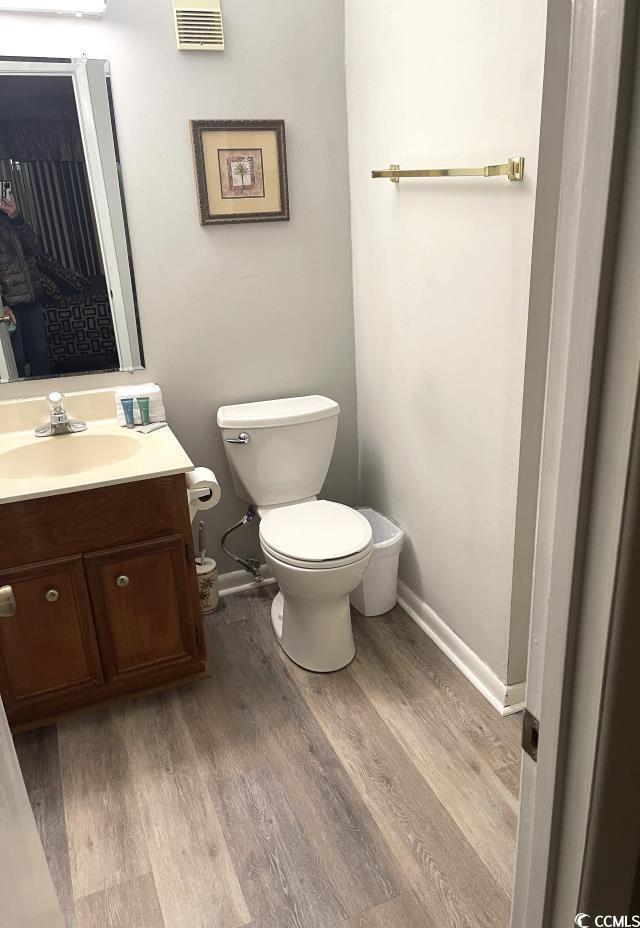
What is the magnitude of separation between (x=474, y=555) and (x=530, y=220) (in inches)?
38.9

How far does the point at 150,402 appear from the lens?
91.2 inches

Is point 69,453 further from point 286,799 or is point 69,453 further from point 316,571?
point 286,799

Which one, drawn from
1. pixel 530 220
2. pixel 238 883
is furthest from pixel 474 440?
pixel 238 883

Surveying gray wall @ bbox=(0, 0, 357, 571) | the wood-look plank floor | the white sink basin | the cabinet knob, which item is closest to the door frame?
the cabinet knob

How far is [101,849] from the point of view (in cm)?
168

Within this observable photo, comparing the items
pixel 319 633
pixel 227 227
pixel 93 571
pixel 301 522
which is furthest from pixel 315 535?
pixel 227 227

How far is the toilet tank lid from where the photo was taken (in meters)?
2.38

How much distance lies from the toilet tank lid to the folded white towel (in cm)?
22

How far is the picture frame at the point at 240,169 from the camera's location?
90.4 inches

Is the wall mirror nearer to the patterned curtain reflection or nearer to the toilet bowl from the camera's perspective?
the patterned curtain reflection

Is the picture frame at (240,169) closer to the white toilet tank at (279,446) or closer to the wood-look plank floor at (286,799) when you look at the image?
the white toilet tank at (279,446)

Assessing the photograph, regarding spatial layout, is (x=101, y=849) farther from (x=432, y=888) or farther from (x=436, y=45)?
(x=436, y=45)

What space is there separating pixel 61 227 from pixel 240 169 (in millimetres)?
633

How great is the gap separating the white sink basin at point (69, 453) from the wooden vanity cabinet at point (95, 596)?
28cm
